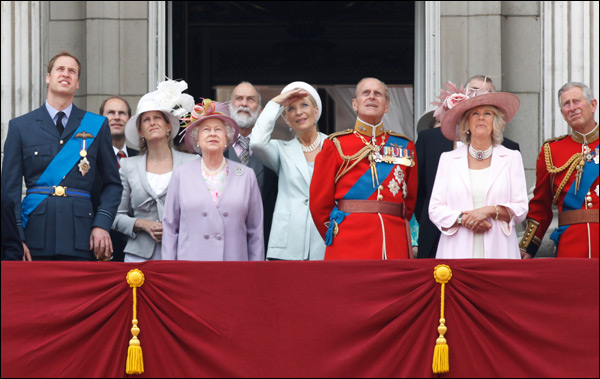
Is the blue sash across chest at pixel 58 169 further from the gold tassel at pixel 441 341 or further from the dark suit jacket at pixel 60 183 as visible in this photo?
the gold tassel at pixel 441 341

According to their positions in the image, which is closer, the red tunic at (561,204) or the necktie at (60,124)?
the red tunic at (561,204)

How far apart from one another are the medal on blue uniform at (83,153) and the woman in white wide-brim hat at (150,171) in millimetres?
427

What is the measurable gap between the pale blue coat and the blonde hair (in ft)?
3.19

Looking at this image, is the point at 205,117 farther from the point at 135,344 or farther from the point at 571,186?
the point at 571,186

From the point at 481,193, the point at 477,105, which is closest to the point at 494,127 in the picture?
the point at 477,105

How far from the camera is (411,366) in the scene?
623 cm

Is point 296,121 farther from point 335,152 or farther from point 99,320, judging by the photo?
point 99,320

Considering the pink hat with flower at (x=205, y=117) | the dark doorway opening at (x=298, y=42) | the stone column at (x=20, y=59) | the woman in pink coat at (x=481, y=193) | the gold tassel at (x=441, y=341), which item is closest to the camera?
the gold tassel at (x=441, y=341)

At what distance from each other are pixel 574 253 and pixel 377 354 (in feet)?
4.91

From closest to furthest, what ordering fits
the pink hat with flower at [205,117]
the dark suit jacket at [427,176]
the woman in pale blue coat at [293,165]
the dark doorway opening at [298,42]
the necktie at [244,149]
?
the pink hat with flower at [205,117] → the woman in pale blue coat at [293,165] → the dark suit jacket at [427,176] → the necktie at [244,149] → the dark doorway opening at [298,42]

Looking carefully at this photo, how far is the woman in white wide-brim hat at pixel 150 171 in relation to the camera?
745 centimetres

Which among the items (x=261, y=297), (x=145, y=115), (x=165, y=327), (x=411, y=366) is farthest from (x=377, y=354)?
(x=145, y=115)

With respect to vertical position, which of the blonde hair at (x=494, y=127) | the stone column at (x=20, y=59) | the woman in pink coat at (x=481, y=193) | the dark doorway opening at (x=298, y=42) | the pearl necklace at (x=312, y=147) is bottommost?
the woman in pink coat at (x=481, y=193)

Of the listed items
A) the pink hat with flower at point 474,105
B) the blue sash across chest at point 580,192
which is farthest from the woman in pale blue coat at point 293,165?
the blue sash across chest at point 580,192
